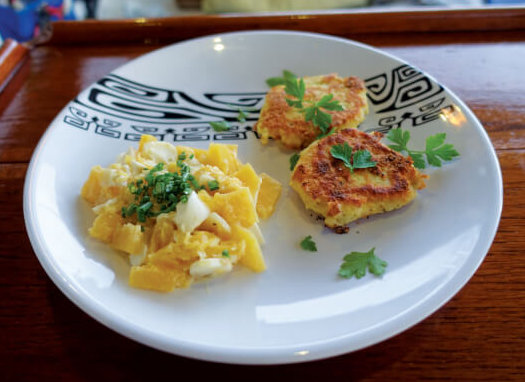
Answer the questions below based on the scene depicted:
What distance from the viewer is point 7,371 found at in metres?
1.32

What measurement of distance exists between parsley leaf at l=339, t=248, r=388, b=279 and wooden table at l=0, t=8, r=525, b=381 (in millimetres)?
219

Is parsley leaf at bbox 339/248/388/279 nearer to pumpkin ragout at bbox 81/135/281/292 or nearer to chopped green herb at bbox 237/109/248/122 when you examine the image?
pumpkin ragout at bbox 81/135/281/292

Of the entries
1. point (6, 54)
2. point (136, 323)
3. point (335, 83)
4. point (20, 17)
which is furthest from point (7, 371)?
point (20, 17)

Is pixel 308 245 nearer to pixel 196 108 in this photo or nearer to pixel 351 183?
pixel 351 183

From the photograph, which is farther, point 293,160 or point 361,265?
point 293,160

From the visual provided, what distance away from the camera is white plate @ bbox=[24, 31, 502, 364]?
1.29m

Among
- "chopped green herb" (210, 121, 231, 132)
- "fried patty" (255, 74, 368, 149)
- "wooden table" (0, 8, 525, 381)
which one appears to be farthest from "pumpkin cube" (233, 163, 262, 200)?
"wooden table" (0, 8, 525, 381)

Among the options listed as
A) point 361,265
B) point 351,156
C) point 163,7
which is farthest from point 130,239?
point 163,7

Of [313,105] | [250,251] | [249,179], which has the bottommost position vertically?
[250,251]

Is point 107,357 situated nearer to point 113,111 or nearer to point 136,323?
point 136,323

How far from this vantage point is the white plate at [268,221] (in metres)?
1.29

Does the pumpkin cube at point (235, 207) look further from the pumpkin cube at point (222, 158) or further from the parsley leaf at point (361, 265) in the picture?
the parsley leaf at point (361, 265)

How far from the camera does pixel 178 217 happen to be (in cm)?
149

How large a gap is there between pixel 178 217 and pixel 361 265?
0.64 meters
